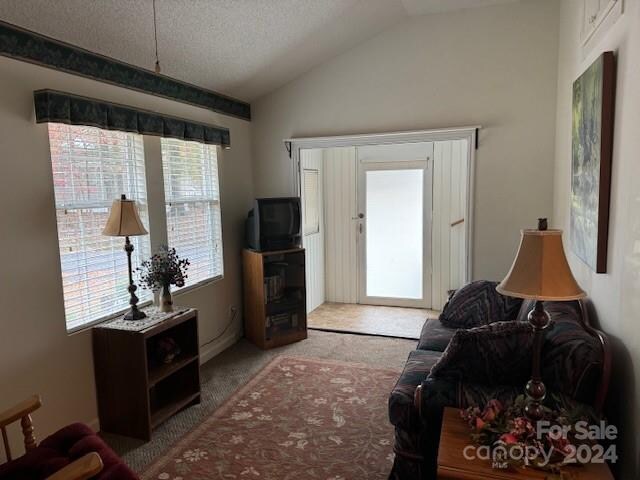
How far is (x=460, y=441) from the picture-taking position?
1635 mm

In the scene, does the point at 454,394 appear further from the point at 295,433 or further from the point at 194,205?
the point at 194,205

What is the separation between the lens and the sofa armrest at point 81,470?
1.39m

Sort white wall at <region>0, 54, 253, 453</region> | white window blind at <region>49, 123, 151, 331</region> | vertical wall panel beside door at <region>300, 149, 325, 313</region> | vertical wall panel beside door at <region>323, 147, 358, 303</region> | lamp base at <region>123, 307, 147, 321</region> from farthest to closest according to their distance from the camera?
vertical wall panel beside door at <region>323, 147, 358, 303</region>
vertical wall panel beside door at <region>300, 149, 325, 313</region>
lamp base at <region>123, 307, 147, 321</region>
white window blind at <region>49, 123, 151, 331</region>
white wall at <region>0, 54, 253, 453</region>

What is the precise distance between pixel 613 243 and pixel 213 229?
3.12 metres

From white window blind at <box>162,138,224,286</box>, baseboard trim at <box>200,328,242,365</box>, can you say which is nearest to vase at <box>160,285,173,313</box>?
white window blind at <box>162,138,224,286</box>

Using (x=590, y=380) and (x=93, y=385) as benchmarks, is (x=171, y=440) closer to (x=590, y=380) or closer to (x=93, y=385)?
(x=93, y=385)

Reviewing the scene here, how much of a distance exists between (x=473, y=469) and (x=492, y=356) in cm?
51

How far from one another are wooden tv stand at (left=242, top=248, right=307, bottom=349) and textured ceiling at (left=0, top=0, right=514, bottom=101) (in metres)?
1.63

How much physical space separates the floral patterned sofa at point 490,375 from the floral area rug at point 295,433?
0.44 m

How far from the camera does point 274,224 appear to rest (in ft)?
13.8

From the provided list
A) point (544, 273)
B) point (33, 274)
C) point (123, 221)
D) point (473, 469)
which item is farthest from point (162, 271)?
point (544, 273)

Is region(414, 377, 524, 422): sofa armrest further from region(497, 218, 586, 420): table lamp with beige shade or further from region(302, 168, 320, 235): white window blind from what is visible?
region(302, 168, 320, 235): white window blind

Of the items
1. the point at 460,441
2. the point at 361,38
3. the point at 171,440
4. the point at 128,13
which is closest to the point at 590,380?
the point at 460,441

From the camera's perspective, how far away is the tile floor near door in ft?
15.5
